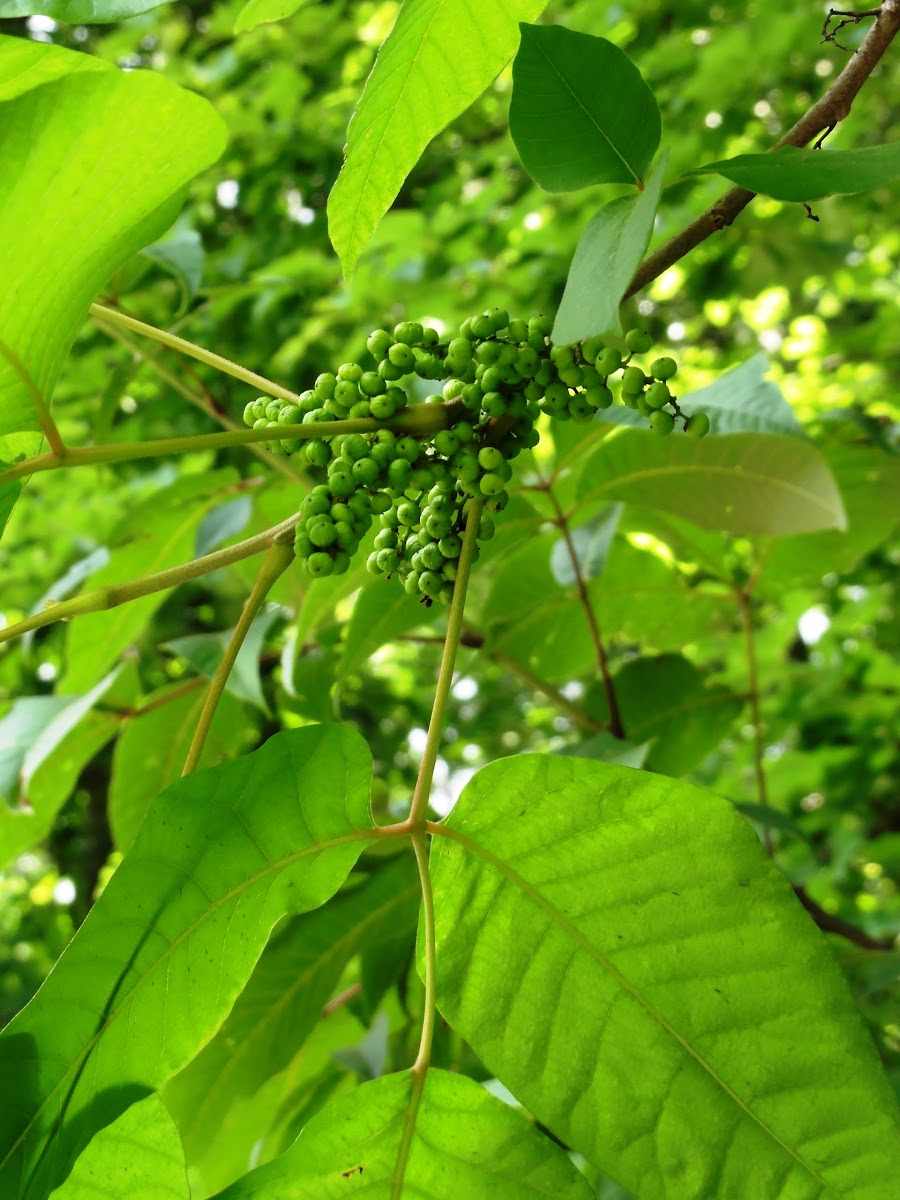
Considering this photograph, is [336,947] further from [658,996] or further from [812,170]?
[812,170]

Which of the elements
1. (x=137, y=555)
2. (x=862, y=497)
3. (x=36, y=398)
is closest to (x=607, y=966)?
(x=36, y=398)

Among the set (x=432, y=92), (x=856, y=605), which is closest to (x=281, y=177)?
(x=856, y=605)

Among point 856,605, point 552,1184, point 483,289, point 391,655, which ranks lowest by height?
point 391,655

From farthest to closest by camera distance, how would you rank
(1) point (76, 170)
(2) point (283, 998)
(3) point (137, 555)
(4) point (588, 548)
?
(3) point (137, 555), (4) point (588, 548), (2) point (283, 998), (1) point (76, 170)

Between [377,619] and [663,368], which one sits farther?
[377,619]

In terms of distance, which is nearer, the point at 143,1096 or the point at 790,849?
the point at 143,1096

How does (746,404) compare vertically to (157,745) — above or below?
above

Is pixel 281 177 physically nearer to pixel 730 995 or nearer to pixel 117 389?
pixel 117 389

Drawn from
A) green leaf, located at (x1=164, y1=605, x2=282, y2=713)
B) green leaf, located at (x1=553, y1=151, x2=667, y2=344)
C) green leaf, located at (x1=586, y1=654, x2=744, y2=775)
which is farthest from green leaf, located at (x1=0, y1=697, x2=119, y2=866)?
green leaf, located at (x1=553, y1=151, x2=667, y2=344)
